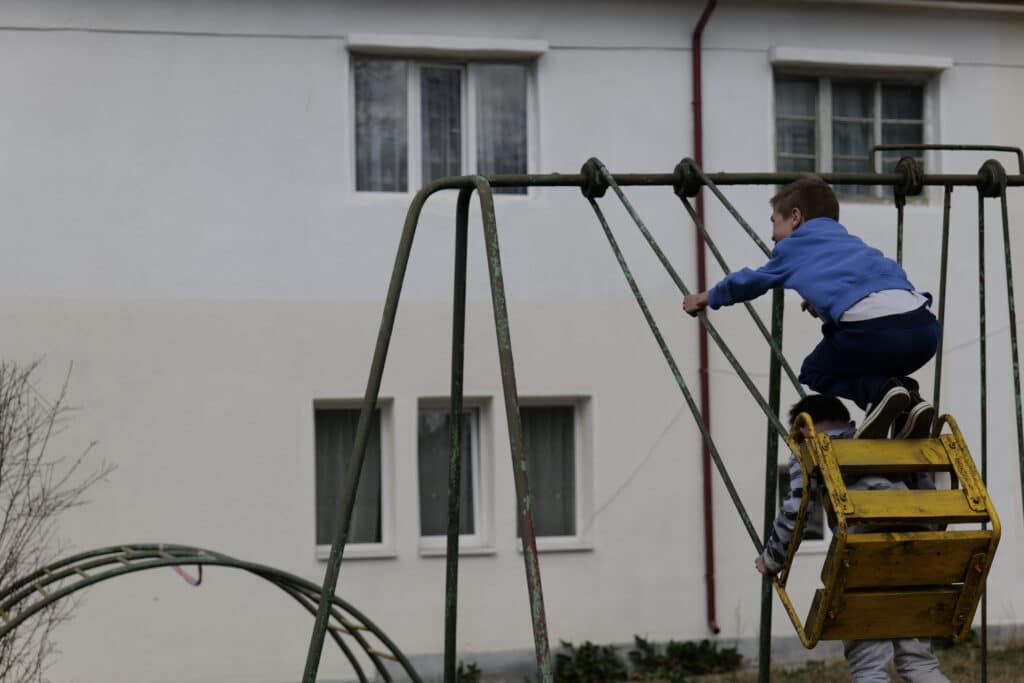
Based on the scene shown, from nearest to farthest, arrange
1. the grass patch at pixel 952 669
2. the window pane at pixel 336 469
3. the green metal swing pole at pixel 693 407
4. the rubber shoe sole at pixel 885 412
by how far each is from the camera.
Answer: the rubber shoe sole at pixel 885 412
the green metal swing pole at pixel 693 407
the grass patch at pixel 952 669
the window pane at pixel 336 469

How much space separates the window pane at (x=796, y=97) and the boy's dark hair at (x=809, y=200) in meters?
7.71

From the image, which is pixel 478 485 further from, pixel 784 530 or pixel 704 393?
pixel 784 530

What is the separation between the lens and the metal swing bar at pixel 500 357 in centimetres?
473

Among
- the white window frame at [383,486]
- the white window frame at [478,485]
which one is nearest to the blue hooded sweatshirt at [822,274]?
the white window frame at [383,486]

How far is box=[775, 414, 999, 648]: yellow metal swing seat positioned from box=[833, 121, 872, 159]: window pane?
8.38 metres

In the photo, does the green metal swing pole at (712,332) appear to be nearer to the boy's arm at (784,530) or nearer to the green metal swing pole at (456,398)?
the boy's arm at (784,530)

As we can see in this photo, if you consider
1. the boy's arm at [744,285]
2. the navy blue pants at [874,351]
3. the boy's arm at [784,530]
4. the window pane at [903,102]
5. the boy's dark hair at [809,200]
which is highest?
the window pane at [903,102]

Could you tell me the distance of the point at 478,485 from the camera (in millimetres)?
12758

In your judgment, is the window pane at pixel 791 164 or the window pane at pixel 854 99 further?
the window pane at pixel 854 99

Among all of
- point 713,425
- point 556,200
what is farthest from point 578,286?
point 713,425

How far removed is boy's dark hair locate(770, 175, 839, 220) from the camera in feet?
18.3

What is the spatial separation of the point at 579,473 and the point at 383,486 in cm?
146

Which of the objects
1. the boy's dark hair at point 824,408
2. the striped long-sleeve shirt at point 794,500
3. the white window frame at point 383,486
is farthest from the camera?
the white window frame at point 383,486

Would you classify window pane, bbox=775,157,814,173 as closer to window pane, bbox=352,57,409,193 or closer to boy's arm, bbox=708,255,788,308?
window pane, bbox=352,57,409,193
